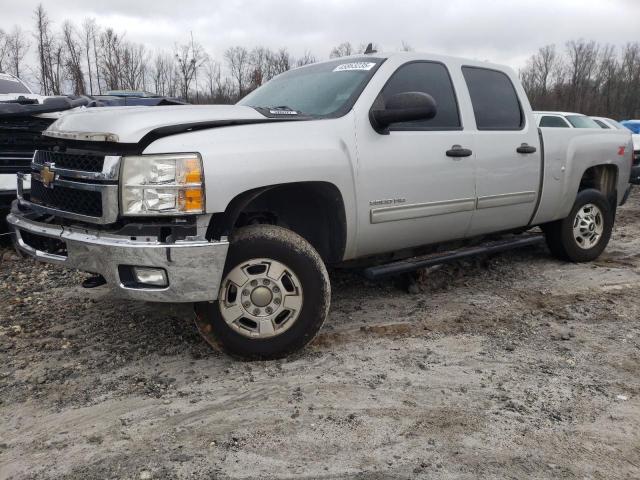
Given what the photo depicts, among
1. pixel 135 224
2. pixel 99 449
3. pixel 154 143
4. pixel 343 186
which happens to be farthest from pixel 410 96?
pixel 99 449

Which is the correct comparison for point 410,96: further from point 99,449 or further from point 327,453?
point 99,449

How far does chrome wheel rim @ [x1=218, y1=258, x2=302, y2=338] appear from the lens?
3.22 metres

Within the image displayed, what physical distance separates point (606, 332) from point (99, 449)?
3.41 meters

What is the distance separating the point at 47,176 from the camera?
3348 millimetres

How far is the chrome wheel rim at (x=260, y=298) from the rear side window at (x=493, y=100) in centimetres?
223

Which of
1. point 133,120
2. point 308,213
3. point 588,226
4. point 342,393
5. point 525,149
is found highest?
point 133,120

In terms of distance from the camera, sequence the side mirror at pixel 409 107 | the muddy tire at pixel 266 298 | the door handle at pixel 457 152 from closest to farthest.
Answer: the muddy tire at pixel 266 298 → the side mirror at pixel 409 107 → the door handle at pixel 457 152

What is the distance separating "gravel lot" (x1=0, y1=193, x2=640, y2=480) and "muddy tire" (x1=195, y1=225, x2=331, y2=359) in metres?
0.17

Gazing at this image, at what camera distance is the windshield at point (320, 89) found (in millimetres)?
3779

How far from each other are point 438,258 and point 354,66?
158cm

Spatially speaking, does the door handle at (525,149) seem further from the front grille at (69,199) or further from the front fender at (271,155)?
the front grille at (69,199)

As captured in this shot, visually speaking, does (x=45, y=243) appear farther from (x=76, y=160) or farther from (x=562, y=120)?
(x=562, y=120)

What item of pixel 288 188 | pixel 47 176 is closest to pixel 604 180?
pixel 288 188

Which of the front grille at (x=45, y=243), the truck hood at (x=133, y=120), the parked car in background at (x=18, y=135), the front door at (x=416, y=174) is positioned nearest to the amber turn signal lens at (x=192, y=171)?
the truck hood at (x=133, y=120)
